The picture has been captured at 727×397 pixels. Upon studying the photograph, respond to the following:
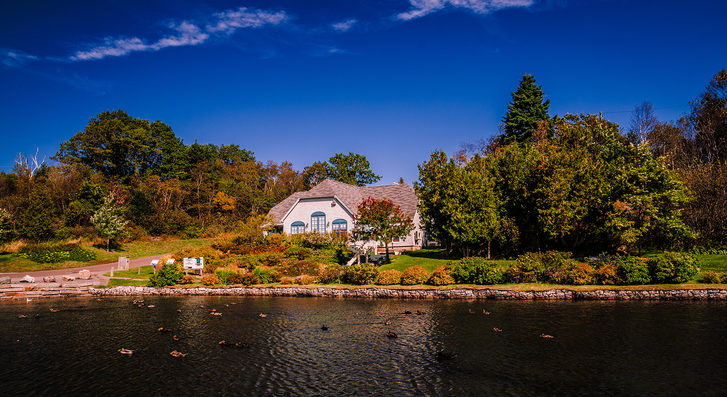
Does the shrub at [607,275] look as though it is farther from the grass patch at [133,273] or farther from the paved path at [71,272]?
the paved path at [71,272]

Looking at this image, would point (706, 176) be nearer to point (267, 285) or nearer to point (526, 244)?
point (526, 244)

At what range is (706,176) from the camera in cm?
3147

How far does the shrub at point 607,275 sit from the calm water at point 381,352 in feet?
9.40

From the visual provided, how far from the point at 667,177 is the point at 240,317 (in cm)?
2751

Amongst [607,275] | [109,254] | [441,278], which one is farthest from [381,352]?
[109,254]

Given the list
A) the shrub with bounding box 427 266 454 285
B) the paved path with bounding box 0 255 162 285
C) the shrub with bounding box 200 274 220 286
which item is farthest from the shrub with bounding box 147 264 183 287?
the shrub with bounding box 427 266 454 285

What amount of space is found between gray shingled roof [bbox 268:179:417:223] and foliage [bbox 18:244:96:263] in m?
18.9

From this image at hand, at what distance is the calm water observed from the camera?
10.3m

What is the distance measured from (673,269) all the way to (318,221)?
32.7 meters

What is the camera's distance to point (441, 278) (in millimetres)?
24562

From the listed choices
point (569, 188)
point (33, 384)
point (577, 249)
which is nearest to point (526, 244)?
point (577, 249)

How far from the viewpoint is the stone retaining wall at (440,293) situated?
20.2 meters

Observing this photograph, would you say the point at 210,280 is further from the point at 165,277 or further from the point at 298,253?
the point at 298,253

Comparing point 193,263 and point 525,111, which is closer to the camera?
point 193,263
